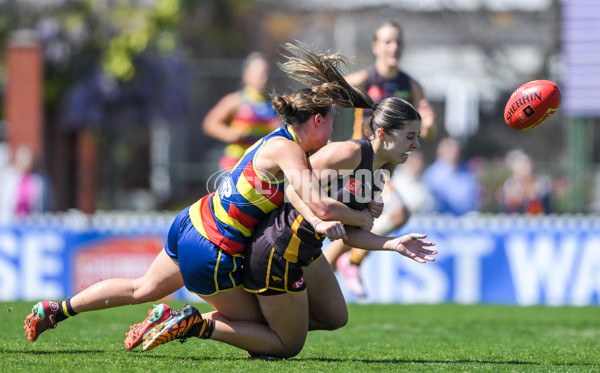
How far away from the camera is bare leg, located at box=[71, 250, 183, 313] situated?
5.61m

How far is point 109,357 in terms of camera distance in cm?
555

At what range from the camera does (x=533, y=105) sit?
604 centimetres

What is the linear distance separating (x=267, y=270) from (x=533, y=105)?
6.61 ft

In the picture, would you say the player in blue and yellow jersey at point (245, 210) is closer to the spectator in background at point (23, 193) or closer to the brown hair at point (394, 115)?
the brown hair at point (394, 115)

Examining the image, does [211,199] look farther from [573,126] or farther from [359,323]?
[573,126]

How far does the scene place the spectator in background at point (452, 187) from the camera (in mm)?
12438

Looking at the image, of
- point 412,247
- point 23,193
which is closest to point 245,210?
point 412,247

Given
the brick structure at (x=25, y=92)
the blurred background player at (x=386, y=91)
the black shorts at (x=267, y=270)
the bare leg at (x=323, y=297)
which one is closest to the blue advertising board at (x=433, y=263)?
the blurred background player at (x=386, y=91)

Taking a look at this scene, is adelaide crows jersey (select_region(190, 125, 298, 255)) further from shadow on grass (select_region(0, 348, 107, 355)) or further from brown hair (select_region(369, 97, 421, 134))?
shadow on grass (select_region(0, 348, 107, 355))

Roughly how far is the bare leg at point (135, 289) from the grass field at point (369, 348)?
31cm

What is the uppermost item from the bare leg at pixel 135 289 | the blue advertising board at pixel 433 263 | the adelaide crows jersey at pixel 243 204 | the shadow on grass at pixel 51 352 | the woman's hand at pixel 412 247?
the adelaide crows jersey at pixel 243 204

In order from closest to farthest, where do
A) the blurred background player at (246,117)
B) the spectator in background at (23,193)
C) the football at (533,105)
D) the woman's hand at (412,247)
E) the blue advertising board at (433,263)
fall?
1. the woman's hand at (412,247)
2. the football at (533,105)
3. the blurred background player at (246,117)
4. the blue advertising board at (433,263)
5. the spectator in background at (23,193)

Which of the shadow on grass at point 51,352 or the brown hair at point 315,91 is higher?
the brown hair at point 315,91

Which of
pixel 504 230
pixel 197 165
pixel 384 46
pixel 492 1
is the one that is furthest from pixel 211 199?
pixel 492 1
